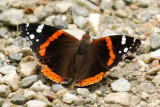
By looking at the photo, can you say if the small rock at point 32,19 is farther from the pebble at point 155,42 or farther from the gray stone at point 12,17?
the pebble at point 155,42

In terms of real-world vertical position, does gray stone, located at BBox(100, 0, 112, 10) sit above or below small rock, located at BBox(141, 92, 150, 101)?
above

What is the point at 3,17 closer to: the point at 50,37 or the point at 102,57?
the point at 50,37

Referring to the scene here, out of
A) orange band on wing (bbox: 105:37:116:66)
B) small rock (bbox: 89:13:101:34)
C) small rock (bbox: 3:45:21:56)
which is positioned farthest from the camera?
small rock (bbox: 89:13:101:34)

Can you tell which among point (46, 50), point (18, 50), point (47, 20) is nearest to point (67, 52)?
point (46, 50)

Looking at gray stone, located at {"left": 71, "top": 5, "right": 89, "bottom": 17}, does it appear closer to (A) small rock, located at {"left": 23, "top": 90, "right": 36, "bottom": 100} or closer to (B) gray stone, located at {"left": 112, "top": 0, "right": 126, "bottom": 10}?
(B) gray stone, located at {"left": 112, "top": 0, "right": 126, "bottom": 10}

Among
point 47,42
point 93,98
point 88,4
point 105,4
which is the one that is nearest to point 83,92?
point 93,98

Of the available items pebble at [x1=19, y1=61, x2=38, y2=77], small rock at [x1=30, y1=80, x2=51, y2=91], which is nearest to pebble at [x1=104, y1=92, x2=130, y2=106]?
small rock at [x1=30, y1=80, x2=51, y2=91]

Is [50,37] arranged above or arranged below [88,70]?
above

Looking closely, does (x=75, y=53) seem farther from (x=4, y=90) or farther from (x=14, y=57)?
(x=4, y=90)
